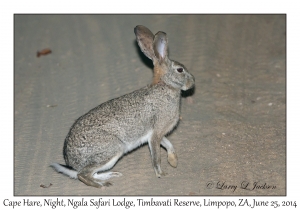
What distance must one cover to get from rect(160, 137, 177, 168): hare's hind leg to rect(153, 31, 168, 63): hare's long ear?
1.17 metres

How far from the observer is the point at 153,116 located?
6.38 m

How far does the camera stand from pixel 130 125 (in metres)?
6.18

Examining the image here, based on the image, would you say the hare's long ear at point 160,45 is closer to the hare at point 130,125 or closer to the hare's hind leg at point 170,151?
the hare at point 130,125

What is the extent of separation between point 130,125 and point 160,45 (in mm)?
1202

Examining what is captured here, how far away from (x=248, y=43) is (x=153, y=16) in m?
2.36

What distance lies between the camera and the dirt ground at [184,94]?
609 centimetres

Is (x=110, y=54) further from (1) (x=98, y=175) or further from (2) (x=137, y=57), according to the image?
(1) (x=98, y=175)

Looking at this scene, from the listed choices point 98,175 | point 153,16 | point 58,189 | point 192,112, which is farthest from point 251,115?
point 153,16

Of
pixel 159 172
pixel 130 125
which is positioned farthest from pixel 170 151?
pixel 130 125

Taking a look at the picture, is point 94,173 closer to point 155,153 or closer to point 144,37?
point 155,153

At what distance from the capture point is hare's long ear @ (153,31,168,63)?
6.29 m

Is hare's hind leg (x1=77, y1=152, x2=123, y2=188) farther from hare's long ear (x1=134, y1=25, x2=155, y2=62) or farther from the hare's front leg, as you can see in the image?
hare's long ear (x1=134, y1=25, x2=155, y2=62)

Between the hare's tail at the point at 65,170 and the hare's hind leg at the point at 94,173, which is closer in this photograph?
the hare's hind leg at the point at 94,173

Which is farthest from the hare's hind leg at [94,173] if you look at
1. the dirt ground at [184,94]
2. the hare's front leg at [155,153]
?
the hare's front leg at [155,153]
